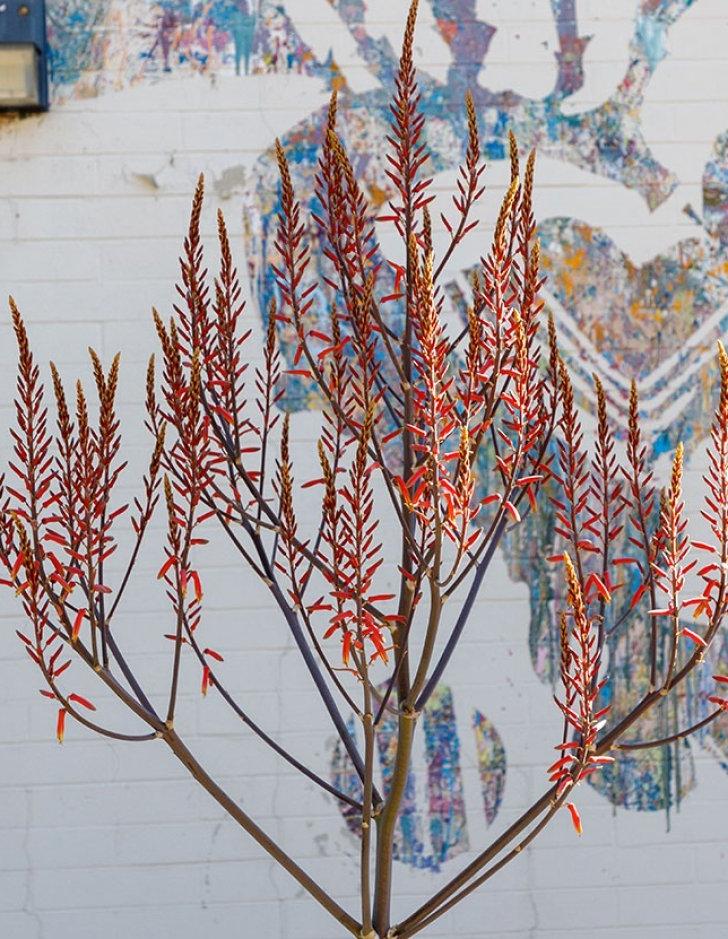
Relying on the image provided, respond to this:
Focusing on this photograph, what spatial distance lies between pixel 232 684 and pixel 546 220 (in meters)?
1.37

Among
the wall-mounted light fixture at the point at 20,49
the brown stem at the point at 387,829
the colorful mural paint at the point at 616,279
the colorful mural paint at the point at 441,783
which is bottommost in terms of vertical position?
the colorful mural paint at the point at 441,783

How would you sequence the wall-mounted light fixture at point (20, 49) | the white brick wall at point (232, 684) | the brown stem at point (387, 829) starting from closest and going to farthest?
the brown stem at point (387, 829) → the wall-mounted light fixture at point (20, 49) → the white brick wall at point (232, 684)

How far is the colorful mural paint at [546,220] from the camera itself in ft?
9.31

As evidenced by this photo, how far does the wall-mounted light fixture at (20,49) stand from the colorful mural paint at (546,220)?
→ 91 millimetres

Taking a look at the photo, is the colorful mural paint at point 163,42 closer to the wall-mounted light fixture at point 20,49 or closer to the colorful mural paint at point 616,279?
the wall-mounted light fixture at point 20,49

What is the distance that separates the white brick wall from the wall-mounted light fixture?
0.37ft

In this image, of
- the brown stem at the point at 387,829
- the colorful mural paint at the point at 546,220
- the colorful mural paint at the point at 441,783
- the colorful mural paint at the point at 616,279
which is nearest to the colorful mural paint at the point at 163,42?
the colorful mural paint at the point at 546,220

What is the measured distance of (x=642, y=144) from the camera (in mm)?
2895

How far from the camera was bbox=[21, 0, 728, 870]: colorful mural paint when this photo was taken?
9.31 ft

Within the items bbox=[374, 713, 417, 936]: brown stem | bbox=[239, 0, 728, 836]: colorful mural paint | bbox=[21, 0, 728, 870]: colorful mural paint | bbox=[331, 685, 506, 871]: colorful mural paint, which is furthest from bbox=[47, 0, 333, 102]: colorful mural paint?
bbox=[374, 713, 417, 936]: brown stem

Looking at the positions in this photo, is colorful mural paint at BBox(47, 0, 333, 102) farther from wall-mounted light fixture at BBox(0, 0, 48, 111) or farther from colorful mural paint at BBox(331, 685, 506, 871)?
colorful mural paint at BBox(331, 685, 506, 871)

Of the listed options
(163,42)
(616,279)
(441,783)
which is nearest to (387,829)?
(441,783)

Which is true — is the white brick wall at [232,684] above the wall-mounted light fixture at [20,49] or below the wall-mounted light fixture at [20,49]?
below

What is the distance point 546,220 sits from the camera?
2889mm
